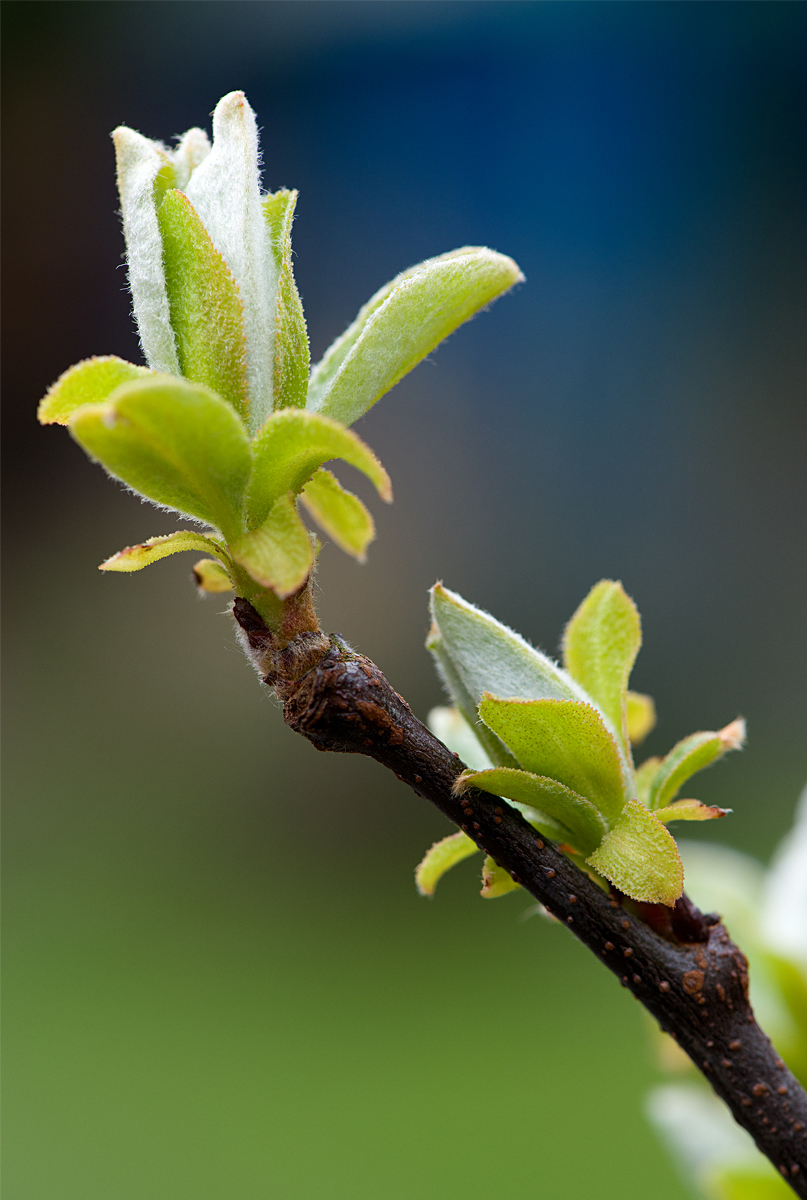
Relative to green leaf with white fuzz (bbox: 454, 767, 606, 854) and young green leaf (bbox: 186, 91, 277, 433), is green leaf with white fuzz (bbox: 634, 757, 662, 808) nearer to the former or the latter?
green leaf with white fuzz (bbox: 454, 767, 606, 854)

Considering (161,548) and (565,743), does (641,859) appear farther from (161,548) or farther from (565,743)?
(161,548)

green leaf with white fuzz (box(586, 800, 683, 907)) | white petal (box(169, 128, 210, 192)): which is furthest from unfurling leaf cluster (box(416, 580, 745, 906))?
white petal (box(169, 128, 210, 192))

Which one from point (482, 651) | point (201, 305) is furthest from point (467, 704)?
point (201, 305)

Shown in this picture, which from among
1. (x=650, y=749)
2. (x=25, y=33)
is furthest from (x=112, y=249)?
(x=650, y=749)

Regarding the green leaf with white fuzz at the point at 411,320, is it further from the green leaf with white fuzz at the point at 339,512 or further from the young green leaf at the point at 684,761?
the young green leaf at the point at 684,761

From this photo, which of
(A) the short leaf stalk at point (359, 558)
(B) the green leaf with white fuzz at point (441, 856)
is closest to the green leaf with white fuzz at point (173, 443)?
(A) the short leaf stalk at point (359, 558)

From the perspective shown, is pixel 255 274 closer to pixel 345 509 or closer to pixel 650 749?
pixel 345 509
